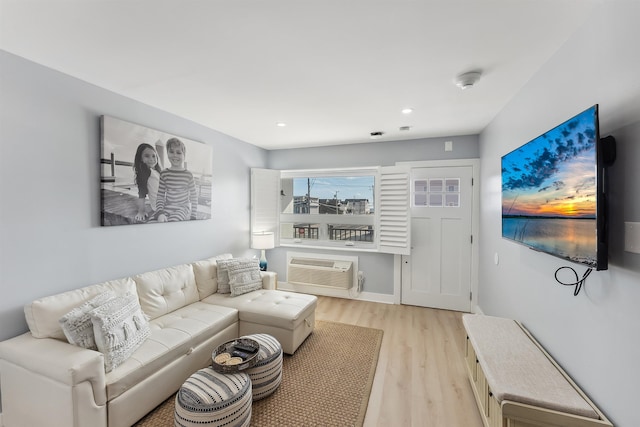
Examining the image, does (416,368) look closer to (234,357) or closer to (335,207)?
(234,357)

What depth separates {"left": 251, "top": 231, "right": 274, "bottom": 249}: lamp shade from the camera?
415 cm

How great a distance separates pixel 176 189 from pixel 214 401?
2.17 meters

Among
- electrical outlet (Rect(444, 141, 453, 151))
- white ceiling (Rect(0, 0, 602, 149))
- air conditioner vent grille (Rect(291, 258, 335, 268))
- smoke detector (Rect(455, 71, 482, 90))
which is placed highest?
white ceiling (Rect(0, 0, 602, 149))

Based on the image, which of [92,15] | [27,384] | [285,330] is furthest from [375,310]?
[92,15]

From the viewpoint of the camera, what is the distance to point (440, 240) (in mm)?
3828

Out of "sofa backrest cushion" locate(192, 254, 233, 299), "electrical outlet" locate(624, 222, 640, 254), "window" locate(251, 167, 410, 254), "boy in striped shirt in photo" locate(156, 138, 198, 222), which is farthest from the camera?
"window" locate(251, 167, 410, 254)

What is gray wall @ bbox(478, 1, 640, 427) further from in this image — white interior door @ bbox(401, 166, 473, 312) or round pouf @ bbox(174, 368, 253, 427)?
round pouf @ bbox(174, 368, 253, 427)

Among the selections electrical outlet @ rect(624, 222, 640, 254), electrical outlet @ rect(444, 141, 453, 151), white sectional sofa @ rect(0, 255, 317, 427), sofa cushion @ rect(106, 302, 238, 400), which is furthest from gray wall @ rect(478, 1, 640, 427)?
sofa cushion @ rect(106, 302, 238, 400)

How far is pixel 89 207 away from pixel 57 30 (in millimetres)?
1277

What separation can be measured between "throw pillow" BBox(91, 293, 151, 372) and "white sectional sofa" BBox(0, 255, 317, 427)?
0.05 m

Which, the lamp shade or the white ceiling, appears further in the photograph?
the lamp shade

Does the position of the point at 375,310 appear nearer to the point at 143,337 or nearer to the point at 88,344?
the point at 143,337

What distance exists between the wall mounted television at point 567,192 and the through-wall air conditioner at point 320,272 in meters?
2.49

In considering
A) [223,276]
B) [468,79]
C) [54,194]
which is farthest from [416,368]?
[54,194]
